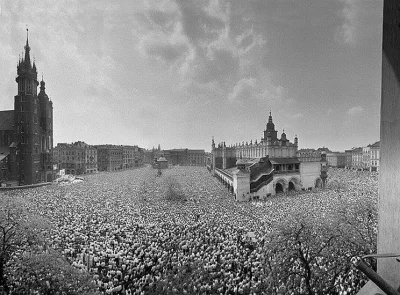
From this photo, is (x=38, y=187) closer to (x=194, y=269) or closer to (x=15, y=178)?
(x=15, y=178)

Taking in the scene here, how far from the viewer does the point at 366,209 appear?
8195 mm

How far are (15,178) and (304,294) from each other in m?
19.3

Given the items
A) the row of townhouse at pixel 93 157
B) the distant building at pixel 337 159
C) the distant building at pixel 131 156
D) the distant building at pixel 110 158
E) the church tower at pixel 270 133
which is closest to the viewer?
the church tower at pixel 270 133

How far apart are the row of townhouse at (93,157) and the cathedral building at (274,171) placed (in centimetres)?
2017

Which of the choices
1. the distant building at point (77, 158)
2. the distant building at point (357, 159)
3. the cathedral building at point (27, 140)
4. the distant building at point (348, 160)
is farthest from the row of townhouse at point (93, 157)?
the distant building at point (348, 160)

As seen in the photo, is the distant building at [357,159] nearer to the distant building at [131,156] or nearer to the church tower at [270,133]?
the church tower at [270,133]

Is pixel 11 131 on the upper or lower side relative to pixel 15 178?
upper

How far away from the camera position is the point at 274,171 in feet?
86.8

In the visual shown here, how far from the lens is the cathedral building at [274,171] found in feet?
78.3

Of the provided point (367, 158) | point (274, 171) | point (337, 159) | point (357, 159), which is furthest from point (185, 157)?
point (367, 158)

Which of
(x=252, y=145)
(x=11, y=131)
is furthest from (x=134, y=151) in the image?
(x=11, y=131)

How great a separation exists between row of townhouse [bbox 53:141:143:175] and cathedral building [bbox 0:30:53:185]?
4.86 m

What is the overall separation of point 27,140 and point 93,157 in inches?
1210

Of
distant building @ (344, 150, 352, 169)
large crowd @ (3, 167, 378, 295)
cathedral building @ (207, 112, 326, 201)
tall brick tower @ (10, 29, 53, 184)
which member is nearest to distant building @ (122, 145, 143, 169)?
cathedral building @ (207, 112, 326, 201)
